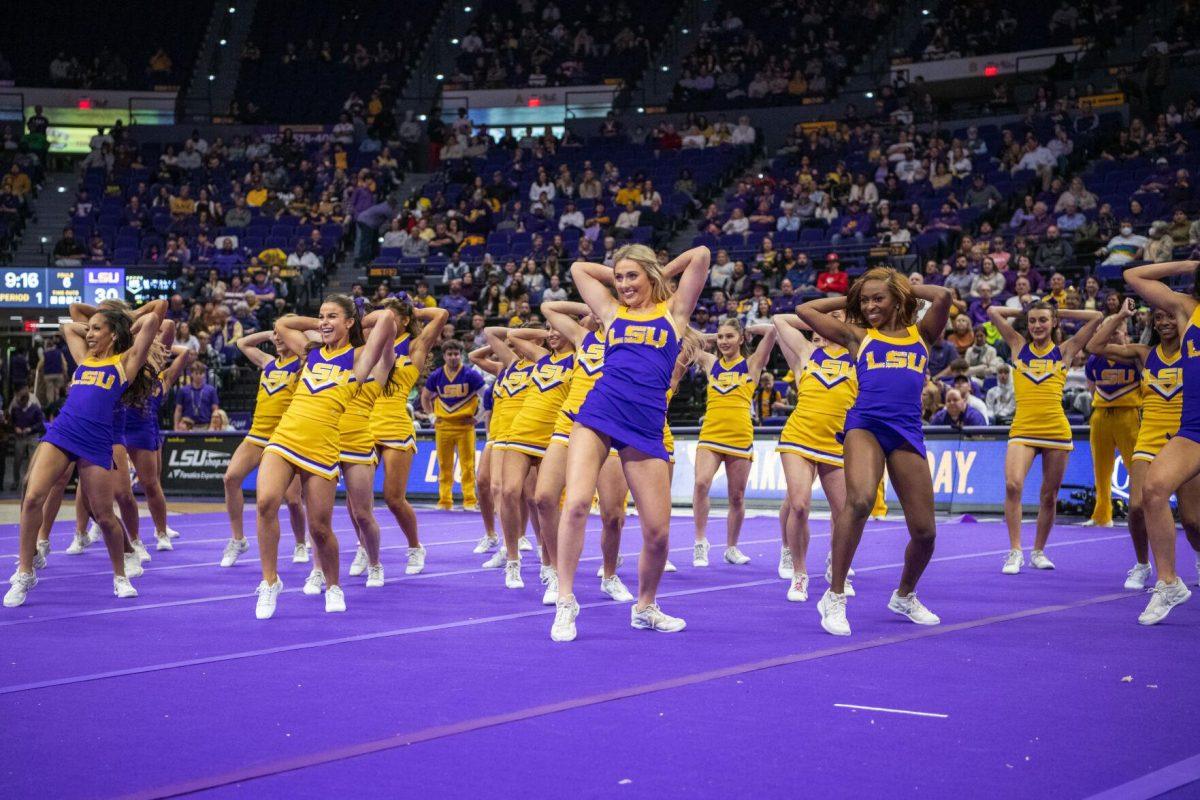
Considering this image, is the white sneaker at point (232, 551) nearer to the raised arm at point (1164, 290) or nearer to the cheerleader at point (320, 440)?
the cheerleader at point (320, 440)

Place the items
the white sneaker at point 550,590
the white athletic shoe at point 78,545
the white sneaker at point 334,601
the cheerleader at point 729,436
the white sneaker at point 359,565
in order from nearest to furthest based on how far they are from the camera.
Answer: the white sneaker at point 334,601, the white sneaker at point 550,590, the white sneaker at point 359,565, the cheerleader at point 729,436, the white athletic shoe at point 78,545

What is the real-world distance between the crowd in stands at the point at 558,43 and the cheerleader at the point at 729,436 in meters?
23.7

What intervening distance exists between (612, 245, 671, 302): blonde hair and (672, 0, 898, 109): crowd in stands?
954 inches

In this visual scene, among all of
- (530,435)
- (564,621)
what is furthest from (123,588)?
(564,621)

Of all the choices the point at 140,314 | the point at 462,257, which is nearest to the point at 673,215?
the point at 462,257

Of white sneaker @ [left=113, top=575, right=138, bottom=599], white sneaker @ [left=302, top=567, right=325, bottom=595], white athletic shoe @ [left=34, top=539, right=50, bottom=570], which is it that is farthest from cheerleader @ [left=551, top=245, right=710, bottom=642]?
white athletic shoe @ [left=34, top=539, right=50, bottom=570]

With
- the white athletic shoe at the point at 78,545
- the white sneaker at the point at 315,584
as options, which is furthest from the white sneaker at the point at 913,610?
the white athletic shoe at the point at 78,545

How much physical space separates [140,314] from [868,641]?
17.8ft

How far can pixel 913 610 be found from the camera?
7.45 metres

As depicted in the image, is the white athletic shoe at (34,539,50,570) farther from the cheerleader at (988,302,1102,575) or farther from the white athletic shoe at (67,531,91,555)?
the cheerleader at (988,302,1102,575)

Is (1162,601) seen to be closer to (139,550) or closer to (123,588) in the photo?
(123,588)

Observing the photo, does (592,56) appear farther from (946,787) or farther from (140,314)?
(946,787)

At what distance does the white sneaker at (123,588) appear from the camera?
882 cm

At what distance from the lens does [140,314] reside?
9086mm
